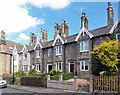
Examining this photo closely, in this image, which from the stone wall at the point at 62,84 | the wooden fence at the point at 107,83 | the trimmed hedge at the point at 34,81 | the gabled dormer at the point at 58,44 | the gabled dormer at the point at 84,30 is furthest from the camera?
the gabled dormer at the point at 58,44

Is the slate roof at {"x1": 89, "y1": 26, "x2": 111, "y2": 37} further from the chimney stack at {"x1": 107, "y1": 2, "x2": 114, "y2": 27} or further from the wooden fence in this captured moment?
the wooden fence

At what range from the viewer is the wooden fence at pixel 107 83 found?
38.0ft

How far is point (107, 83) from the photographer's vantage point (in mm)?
11828

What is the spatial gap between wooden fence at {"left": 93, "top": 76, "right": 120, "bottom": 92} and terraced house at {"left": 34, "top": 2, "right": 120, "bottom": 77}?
6.89 metres

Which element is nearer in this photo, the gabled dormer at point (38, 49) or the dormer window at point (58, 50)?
the dormer window at point (58, 50)

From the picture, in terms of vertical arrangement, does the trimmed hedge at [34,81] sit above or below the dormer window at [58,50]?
below

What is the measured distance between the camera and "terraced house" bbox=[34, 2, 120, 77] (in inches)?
738

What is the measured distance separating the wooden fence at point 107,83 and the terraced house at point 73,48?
271 inches

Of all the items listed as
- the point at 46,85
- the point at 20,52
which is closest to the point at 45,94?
the point at 46,85

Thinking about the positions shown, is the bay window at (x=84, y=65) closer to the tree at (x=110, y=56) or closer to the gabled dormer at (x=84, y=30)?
the gabled dormer at (x=84, y=30)

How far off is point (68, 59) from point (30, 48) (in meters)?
12.9

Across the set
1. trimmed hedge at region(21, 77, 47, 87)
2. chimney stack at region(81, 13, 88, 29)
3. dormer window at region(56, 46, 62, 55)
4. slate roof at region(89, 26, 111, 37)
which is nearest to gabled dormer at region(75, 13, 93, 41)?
chimney stack at region(81, 13, 88, 29)

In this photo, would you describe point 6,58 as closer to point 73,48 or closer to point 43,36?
point 43,36

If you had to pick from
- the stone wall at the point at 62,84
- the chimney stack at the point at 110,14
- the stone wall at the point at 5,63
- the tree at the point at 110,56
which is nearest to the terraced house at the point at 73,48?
the chimney stack at the point at 110,14
